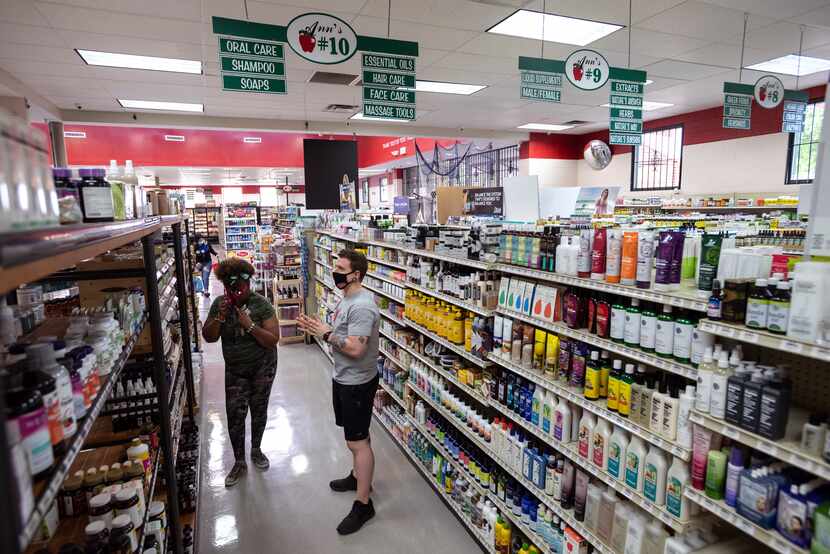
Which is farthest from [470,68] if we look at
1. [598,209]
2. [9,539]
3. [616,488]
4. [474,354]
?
[9,539]

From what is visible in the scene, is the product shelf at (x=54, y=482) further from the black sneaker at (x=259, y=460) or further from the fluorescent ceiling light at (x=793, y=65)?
the fluorescent ceiling light at (x=793, y=65)

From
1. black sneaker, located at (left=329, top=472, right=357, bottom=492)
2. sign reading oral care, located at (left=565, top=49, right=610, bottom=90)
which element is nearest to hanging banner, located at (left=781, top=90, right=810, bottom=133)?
sign reading oral care, located at (left=565, top=49, right=610, bottom=90)

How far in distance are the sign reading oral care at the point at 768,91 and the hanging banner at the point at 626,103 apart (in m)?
1.74

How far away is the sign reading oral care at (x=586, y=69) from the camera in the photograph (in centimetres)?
533

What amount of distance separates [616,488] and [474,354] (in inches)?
59.7

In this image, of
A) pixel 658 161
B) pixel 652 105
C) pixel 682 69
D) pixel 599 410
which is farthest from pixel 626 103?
pixel 658 161

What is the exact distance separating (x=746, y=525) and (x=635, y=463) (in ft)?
1.82

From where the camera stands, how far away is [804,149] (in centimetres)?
932

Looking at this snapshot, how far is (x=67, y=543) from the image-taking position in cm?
195

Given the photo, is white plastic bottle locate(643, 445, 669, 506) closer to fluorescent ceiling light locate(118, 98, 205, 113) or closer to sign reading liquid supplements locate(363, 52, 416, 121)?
sign reading liquid supplements locate(363, 52, 416, 121)

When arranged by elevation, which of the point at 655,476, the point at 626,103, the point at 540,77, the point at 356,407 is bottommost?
the point at 356,407

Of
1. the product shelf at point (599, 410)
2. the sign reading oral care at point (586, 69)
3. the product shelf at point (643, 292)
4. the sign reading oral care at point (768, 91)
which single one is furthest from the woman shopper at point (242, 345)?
the sign reading oral care at point (768, 91)

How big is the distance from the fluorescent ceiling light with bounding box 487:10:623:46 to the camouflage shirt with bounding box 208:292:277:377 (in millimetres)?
4181

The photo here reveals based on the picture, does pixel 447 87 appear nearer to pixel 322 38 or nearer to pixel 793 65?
pixel 322 38
